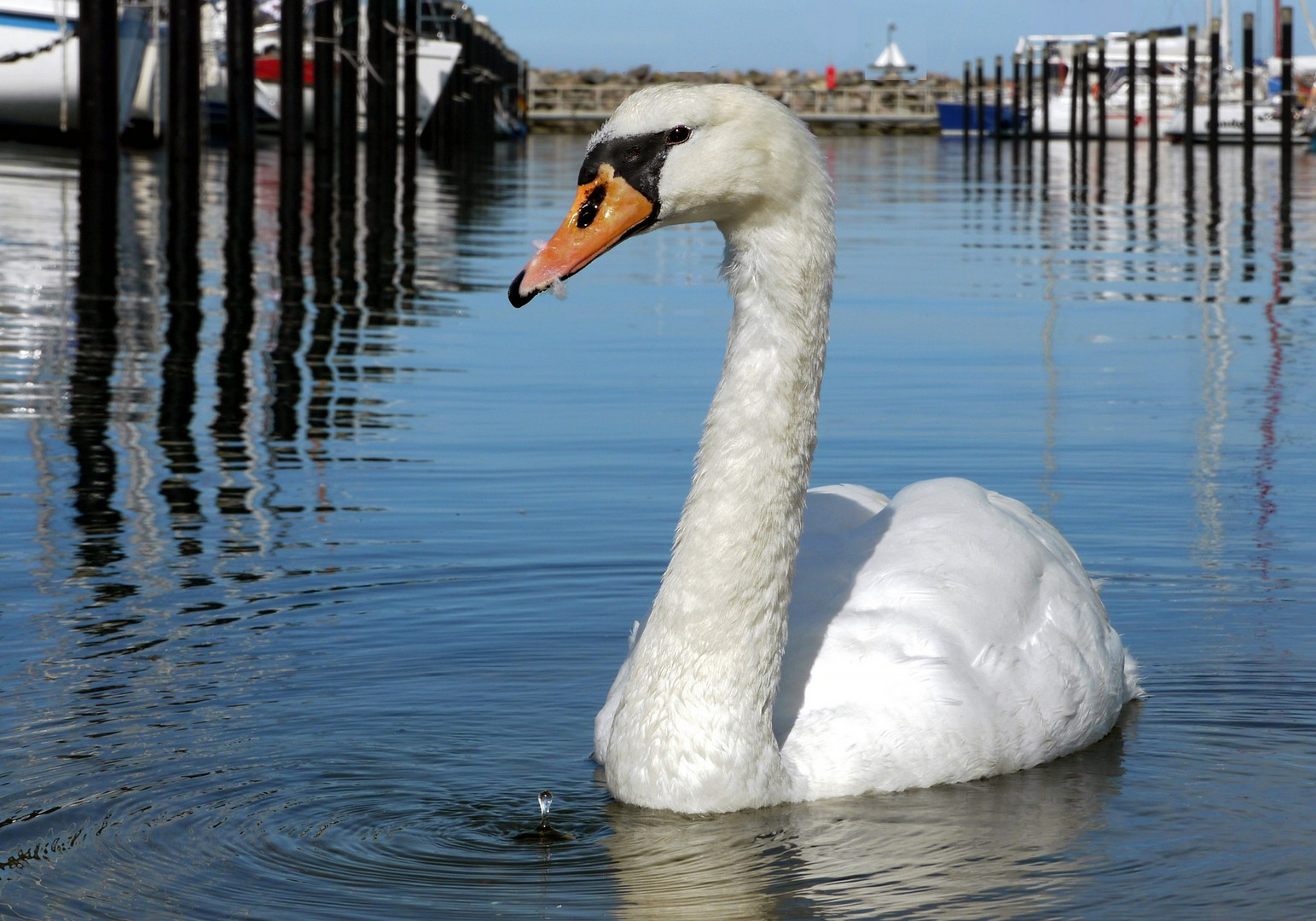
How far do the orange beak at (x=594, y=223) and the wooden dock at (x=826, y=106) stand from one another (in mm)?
85155

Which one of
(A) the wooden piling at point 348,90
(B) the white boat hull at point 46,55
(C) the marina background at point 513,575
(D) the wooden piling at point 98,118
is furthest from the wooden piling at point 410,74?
(C) the marina background at point 513,575

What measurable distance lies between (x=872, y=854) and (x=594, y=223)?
1.46 metres

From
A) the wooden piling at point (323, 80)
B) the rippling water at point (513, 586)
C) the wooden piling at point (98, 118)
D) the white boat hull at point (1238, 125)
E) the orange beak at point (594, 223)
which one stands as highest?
the white boat hull at point (1238, 125)

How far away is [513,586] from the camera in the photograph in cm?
644

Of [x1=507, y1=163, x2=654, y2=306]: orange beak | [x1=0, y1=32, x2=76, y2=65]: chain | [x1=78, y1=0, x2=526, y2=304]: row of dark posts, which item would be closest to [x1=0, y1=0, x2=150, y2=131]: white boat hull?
[x1=0, y1=32, x2=76, y2=65]: chain

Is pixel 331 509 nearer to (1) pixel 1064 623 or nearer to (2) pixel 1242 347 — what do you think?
(1) pixel 1064 623

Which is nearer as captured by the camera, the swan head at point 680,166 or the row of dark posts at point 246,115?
the swan head at point 680,166

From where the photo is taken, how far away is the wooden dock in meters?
93.0

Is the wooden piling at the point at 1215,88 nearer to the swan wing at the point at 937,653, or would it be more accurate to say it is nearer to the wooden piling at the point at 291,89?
the wooden piling at the point at 291,89

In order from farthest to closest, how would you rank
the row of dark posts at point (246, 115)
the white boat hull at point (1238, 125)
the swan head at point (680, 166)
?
1. the white boat hull at point (1238, 125)
2. the row of dark posts at point (246, 115)
3. the swan head at point (680, 166)

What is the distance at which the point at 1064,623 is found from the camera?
4.97 metres

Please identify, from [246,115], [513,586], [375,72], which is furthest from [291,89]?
[513,586]

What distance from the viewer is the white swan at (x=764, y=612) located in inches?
165

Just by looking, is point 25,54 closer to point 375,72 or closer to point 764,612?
Result: point 375,72
